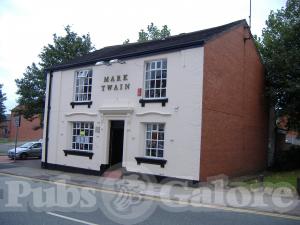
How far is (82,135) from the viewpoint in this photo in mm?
20109

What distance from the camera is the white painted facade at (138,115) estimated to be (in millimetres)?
15375

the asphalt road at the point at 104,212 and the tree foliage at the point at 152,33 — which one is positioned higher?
the tree foliage at the point at 152,33

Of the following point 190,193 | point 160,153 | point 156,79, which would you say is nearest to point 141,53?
point 156,79

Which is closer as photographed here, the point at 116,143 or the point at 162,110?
the point at 162,110

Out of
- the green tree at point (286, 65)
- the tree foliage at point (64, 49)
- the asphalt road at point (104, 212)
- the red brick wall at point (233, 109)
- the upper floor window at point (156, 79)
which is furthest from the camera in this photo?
the tree foliage at point (64, 49)

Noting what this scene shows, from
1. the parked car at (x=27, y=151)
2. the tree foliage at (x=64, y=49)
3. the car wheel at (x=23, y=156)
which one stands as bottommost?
the car wheel at (x=23, y=156)

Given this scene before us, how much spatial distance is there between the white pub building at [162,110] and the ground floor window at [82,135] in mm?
56

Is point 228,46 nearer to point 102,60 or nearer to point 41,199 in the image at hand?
point 102,60

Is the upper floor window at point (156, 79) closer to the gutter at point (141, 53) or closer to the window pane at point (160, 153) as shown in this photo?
the gutter at point (141, 53)

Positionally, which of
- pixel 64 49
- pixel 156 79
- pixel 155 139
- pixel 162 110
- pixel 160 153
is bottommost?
pixel 160 153

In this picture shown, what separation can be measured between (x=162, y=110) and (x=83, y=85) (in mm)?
6214

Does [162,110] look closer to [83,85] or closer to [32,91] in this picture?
[83,85]

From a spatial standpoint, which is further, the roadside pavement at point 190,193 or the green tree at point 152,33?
the green tree at point 152,33

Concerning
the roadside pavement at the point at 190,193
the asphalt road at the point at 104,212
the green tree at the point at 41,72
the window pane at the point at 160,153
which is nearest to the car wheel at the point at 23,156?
the green tree at the point at 41,72
